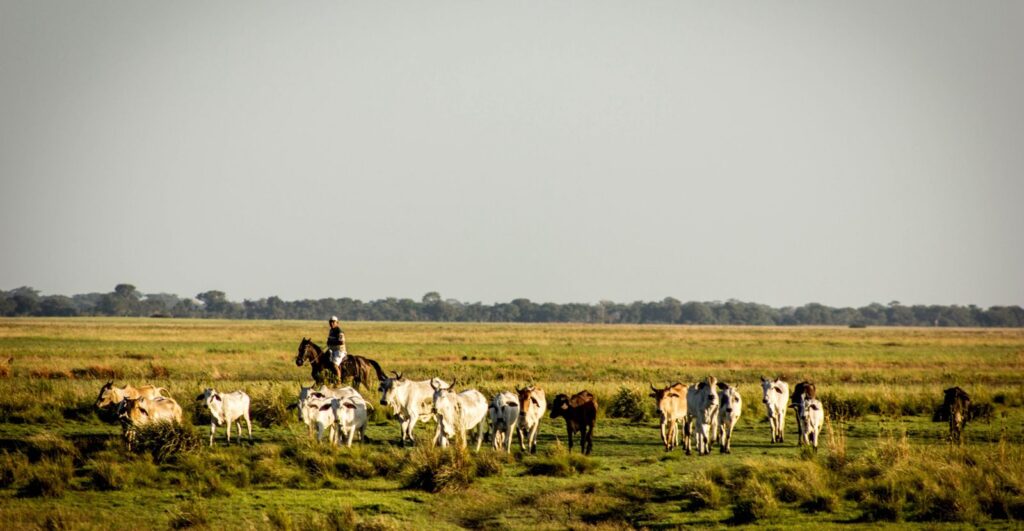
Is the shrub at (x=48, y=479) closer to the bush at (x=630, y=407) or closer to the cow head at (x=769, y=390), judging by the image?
the cow head at (x=769, y=390)

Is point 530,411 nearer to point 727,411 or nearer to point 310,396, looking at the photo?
point 727,411

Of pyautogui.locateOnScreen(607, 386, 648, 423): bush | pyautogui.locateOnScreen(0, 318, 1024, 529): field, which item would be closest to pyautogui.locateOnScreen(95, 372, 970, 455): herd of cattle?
pyautogui.locateOnScreen(0, 318, 1024, 529): field

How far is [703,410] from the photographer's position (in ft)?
68.5

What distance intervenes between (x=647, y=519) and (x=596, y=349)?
56.6m

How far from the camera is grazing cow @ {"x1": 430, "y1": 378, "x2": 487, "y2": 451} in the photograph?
20.6 m

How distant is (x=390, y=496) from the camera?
17.7 meters

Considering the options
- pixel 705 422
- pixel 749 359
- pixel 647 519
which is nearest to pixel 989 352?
pixel 749 359

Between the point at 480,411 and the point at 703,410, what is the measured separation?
15.1 ft

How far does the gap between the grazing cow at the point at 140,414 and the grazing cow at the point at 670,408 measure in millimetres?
9982

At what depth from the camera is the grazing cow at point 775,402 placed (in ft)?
74.5

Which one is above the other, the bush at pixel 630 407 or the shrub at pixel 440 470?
the bush at pixel 630 407

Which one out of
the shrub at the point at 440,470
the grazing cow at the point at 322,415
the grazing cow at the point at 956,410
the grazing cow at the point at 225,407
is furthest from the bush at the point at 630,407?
the grazing cow at the point at 225,407

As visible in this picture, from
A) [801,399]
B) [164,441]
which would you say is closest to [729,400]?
[801,399]

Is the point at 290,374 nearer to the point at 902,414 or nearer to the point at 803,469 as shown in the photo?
the point at 902,414
